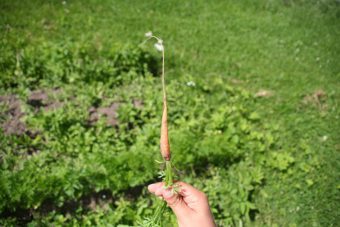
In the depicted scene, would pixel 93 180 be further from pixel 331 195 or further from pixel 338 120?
pixel 338 120

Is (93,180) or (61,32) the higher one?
(61,32)

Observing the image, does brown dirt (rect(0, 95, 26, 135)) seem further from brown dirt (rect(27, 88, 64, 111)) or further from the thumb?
the thumb

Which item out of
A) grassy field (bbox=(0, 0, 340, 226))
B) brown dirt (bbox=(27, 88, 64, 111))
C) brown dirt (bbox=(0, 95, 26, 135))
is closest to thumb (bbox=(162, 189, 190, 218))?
grassy field (bbox=(0, 0, 340, 226))

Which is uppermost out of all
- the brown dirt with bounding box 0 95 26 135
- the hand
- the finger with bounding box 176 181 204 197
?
the finger with bounding box 176 181 204 197

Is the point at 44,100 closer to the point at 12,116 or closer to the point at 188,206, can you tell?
the point at 12,116

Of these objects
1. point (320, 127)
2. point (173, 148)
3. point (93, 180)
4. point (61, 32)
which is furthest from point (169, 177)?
point (61, 32)

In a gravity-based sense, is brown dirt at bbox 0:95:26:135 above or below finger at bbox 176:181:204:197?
below

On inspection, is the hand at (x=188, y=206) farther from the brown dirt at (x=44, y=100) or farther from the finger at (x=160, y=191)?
the brown dirt at (x=44, y=100)
